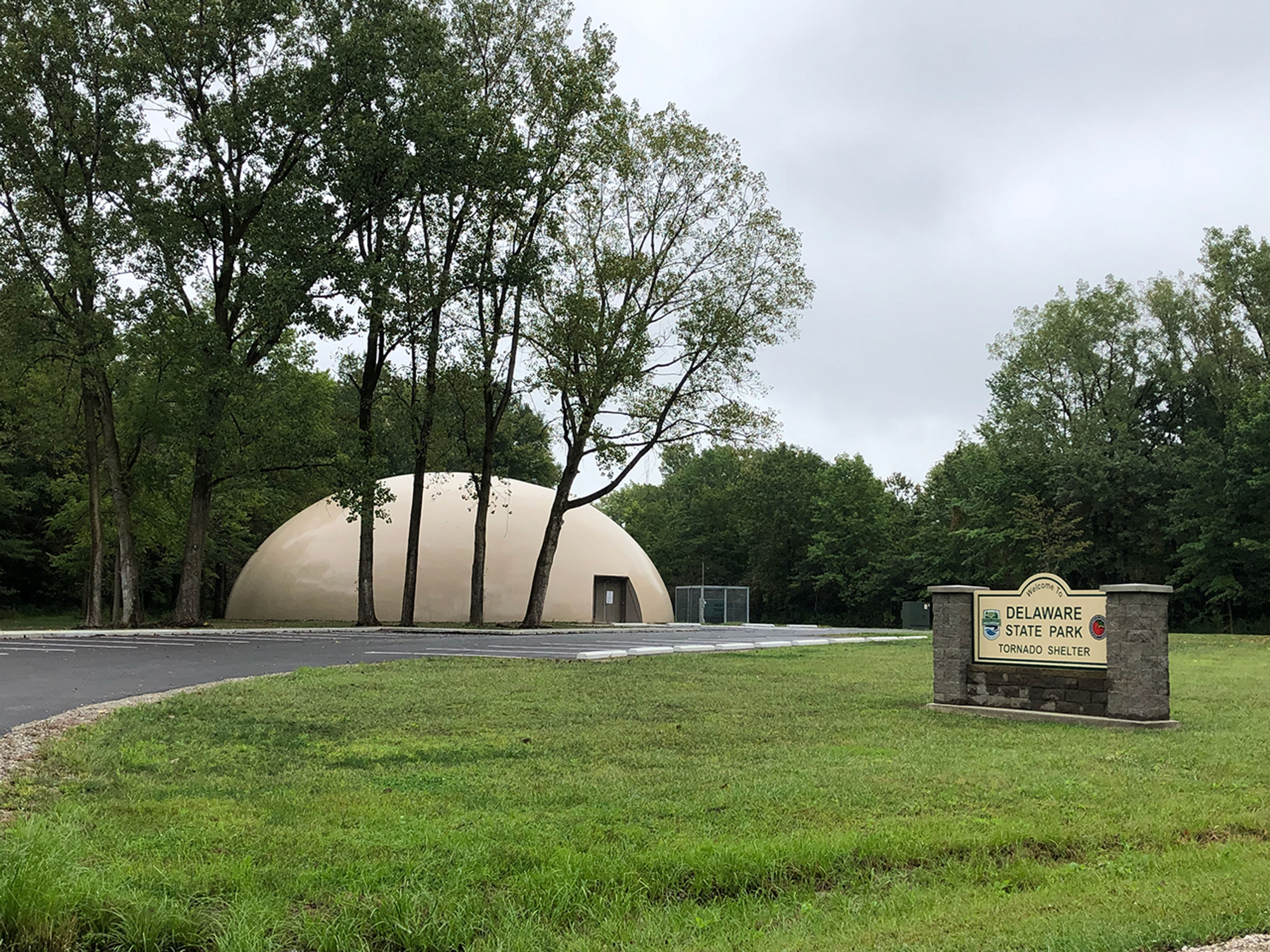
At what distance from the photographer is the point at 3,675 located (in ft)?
43.0

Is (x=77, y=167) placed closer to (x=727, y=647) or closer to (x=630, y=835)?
(x=727, y=647)

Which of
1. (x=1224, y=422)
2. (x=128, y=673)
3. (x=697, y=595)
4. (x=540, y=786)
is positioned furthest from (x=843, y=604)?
(x=540, y=786)

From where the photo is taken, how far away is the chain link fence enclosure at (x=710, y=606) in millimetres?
49188

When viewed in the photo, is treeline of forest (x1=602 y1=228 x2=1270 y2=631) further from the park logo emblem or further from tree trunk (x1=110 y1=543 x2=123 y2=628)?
the park logo emblem

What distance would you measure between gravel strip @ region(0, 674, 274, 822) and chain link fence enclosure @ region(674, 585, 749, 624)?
3777 cm

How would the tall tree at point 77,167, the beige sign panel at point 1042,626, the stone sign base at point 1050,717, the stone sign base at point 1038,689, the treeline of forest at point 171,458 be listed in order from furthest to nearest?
the treeline of forest at point 171,458 → the tall tree at point 77,167 → the beige sign panel at point 1042,626 → the stone sign base at point 1038,689 → the stone sign base at point 1050,717

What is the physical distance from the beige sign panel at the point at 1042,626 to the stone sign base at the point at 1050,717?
492mm

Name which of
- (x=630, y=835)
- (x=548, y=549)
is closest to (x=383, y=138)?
(x=548, y=549)

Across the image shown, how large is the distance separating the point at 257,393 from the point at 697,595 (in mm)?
26600

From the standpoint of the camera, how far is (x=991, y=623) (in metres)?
11.1

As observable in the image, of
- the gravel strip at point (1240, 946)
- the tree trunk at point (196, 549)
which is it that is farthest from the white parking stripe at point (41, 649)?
the gravel strip at point (1240, 946)

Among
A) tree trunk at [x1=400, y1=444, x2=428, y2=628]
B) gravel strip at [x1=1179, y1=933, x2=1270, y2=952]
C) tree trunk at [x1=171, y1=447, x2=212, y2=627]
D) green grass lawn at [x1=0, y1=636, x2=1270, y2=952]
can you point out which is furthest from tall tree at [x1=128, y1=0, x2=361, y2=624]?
gravel strip at [x1=1179, y1=933, x2=1270, y2=952]

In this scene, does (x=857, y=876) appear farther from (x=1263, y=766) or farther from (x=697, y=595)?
(x=697, y=595)

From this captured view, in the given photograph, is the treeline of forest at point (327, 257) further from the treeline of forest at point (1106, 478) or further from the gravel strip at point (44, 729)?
the gravel strip at point (44, 729)
